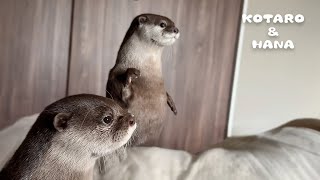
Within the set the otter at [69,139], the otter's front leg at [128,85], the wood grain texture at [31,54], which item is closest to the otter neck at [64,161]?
the otter at [69,139]

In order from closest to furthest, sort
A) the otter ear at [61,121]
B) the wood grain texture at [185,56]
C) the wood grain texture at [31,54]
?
the otter ear at [61,121]
the wood grain texture at [31,54]
the wood grain texture at [185,56]

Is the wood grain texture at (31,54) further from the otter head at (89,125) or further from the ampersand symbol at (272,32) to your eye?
the otter head at (89,125)

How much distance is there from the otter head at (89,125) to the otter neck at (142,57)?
0.28m

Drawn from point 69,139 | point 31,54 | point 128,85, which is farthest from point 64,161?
point 31,54

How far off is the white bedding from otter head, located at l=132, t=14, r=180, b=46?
8.3 inches

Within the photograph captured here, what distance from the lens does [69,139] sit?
23.5 inches

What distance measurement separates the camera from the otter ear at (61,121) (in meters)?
0.58

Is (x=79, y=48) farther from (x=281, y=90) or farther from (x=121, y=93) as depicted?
(x=121, y=93)

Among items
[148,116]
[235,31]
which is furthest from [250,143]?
[235,31]

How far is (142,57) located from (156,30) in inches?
2.3

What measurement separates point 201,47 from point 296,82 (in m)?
0.48

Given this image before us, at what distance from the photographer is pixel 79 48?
2.08 metres

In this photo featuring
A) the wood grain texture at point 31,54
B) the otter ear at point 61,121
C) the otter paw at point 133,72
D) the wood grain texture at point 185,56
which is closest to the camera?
the otter ear at point 61,121

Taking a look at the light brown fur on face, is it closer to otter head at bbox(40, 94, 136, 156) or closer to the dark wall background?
otter head at bbox(40, 94, 136, 156)
